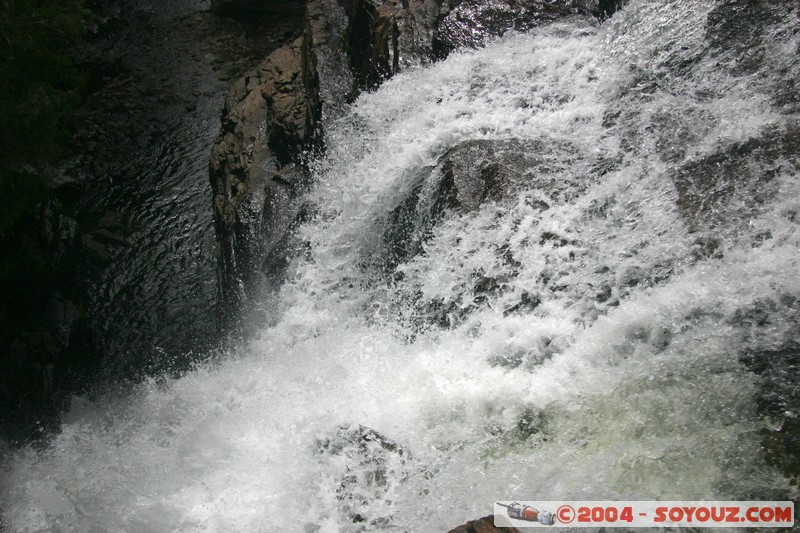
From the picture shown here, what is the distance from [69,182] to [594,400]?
687 cm

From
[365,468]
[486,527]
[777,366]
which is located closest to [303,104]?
[365,468]

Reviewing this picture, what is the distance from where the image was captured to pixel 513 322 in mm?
4145

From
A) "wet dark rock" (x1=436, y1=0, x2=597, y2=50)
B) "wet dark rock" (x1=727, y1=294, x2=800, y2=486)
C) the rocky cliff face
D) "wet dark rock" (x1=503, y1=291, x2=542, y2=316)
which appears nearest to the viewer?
"wet dark rock" (x1=727, y1=294, x2=800, y2=486)

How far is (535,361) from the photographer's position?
392 cm

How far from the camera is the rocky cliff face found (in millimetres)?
6012

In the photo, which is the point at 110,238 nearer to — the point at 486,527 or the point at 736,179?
the point at 486,527

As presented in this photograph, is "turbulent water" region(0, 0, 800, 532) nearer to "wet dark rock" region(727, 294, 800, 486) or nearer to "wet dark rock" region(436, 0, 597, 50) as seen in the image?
"wet dark rock" region(727, 294, 800, 486)

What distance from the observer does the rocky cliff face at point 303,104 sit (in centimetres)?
601

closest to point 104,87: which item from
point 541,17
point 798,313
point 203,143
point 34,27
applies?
point 34,27

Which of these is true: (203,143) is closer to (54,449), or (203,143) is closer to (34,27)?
(34,27)
